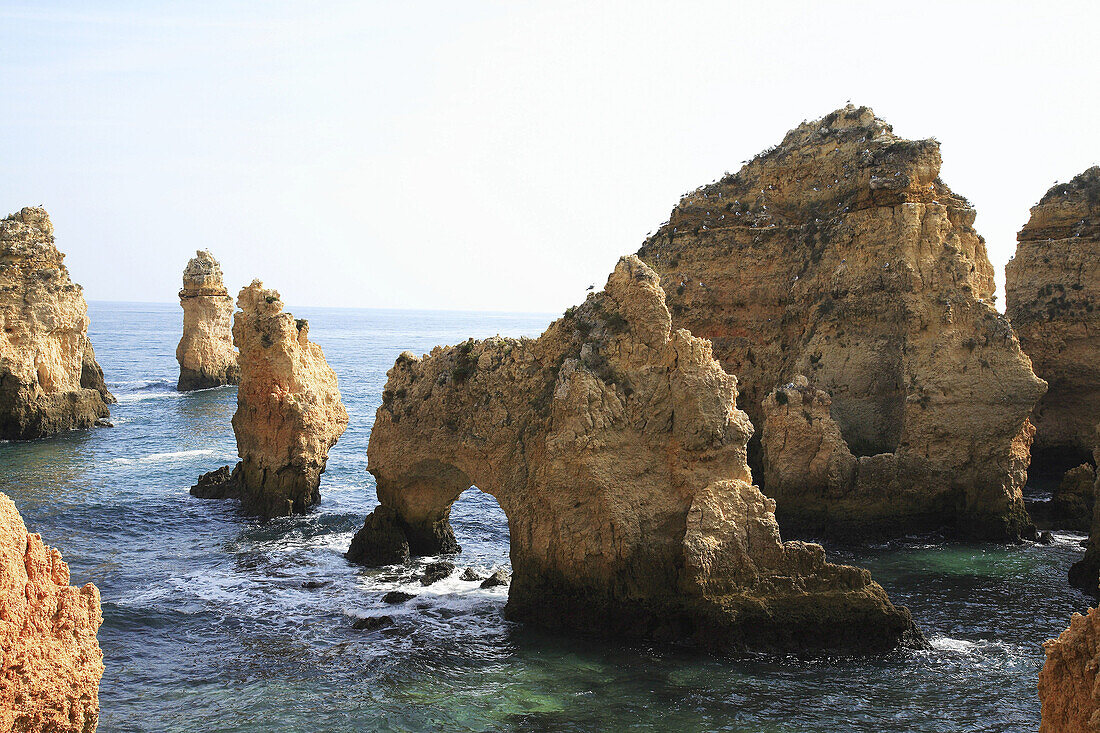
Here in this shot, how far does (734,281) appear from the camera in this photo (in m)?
35.7

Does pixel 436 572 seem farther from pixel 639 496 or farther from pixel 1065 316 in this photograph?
pixel 1065 316

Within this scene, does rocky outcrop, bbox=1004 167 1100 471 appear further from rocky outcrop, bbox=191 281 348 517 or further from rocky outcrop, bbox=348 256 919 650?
rocky outcrop, bbox=191 281 348 517

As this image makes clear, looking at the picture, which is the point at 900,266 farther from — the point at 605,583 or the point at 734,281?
the point at 605,583

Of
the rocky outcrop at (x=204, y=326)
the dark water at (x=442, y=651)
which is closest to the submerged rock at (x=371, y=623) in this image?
the dark water at (x=442, y=651)

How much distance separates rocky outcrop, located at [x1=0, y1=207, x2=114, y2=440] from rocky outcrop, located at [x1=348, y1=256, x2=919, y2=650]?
32790 mm

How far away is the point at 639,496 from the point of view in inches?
787

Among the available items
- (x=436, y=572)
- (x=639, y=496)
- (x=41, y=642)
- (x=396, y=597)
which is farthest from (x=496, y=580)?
(x=41, y=642)

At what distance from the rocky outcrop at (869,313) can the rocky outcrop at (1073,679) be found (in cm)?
1916

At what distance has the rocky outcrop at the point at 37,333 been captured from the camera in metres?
45.3

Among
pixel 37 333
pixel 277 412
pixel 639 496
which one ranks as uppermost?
pixel 37 333

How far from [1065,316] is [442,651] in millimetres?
32232

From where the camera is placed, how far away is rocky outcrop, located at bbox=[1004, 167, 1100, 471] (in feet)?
127

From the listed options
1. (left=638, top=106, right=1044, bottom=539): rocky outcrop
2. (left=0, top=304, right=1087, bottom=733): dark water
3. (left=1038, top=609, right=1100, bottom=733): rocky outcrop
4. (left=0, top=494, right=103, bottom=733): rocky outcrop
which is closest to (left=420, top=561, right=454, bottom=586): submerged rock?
(left=0, top=304, right=1087, bottom=733): dark water

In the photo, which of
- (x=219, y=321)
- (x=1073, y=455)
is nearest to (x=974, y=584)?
(x=1073, y=455)
